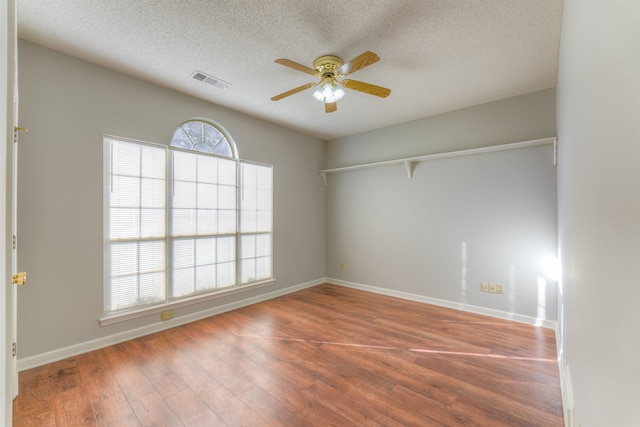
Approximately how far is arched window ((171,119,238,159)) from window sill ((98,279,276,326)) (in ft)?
6.29

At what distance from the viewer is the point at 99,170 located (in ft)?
9.12

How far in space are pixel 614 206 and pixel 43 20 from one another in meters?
3.58

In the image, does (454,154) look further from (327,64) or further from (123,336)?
(123,336)

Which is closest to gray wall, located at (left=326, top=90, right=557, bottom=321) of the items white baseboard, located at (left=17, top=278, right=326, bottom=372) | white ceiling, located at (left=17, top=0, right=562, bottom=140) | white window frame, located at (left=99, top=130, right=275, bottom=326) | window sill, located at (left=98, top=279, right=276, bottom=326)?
white ceiling, located at (left=17, top=0, right=562, bottom=140)

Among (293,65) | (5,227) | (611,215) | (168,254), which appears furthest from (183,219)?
(611,215)

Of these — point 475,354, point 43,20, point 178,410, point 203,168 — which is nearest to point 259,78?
point 203,168

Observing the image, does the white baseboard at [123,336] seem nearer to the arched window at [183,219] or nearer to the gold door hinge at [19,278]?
the arched window at [183,219]

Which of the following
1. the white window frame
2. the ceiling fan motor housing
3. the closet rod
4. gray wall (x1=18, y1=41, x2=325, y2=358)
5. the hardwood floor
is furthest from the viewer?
the closet rod

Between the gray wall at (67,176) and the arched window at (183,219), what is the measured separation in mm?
137

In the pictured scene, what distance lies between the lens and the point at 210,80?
10.1 ft

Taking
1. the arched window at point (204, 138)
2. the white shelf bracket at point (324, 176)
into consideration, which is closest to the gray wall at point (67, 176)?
the arched window at point (204, 138)

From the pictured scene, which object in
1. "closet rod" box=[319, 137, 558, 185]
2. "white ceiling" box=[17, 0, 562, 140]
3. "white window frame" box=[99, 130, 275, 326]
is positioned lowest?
"white window frame" box=[99, 130, 275, 326]

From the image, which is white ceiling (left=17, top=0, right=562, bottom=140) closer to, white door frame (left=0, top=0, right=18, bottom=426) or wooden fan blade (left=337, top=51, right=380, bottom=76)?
wooden fan blade (left=337, top=51, right=380, bottom=76)

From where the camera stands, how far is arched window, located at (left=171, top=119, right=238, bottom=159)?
11.4 ft
